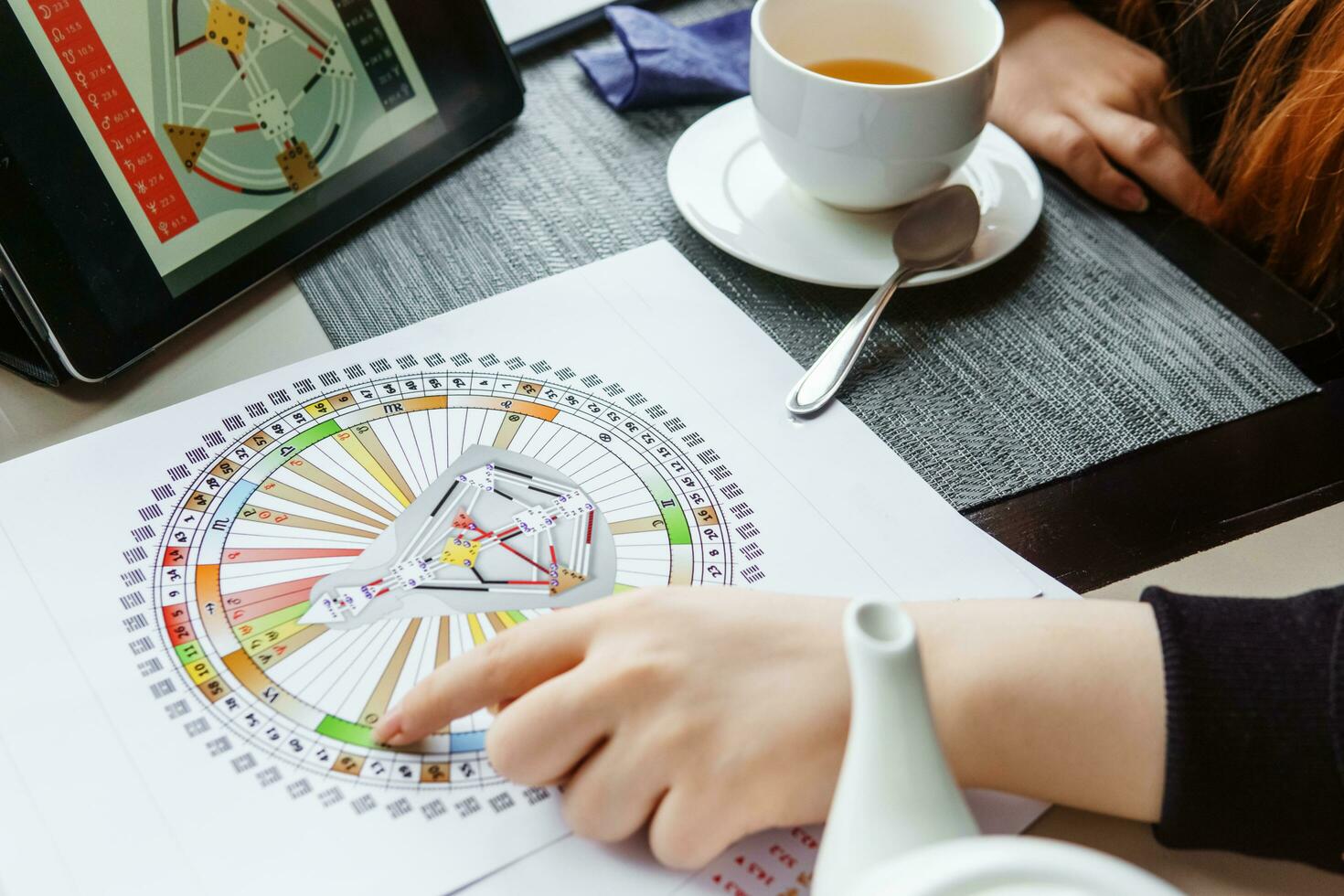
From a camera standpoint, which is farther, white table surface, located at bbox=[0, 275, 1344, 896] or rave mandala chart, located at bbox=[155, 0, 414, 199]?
rave mandala chart, located at bbox=[155, 0, 414, 199]

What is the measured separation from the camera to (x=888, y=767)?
317mm

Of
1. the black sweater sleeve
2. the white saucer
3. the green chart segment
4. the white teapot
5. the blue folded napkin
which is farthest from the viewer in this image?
the blue folded napkin

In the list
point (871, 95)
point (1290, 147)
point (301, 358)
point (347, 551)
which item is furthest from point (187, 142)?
point (1290, 147)

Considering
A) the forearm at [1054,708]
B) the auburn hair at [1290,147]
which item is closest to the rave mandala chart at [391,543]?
the forearm at [1054,708]

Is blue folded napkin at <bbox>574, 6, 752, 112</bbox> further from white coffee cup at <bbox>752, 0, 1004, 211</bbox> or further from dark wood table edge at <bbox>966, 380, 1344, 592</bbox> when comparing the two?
dark wood table edge at <bbox>966, 380, 1344, 592</bbox>

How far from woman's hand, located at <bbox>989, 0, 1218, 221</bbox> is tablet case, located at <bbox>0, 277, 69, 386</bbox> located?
1.97 feet

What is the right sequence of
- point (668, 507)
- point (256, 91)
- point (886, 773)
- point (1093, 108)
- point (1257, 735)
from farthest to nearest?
point (1093, 108) → point (256, 91) → point (668, 507) → point (1257, 735) → point (886, 773)

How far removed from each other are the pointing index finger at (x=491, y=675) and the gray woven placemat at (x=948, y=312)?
21 cm

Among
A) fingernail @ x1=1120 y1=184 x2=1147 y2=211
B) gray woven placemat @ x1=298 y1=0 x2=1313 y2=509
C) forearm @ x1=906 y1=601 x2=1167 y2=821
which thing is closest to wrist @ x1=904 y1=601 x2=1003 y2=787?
forearm @ x1=906 y1=601 x2=1167 y2=821

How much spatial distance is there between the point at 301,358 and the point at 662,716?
0.30 metres

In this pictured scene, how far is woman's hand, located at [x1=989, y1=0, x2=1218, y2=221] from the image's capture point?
2.41ft

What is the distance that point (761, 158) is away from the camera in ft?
2.39

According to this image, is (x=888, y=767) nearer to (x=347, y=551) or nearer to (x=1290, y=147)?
(x=347, y=551)

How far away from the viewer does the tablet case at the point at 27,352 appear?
21.8 inches
